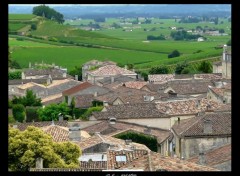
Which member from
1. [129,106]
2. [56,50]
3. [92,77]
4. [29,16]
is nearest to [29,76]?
[92,77]

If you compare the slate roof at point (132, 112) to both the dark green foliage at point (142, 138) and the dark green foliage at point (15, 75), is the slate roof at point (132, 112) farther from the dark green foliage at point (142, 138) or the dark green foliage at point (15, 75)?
the dark green foliage at point (15, 75)

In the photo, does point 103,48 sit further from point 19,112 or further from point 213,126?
point 213,126

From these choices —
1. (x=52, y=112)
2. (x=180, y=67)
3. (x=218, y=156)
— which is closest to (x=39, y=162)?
(x=218, y=156)

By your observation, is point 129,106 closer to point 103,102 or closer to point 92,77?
point 103,102

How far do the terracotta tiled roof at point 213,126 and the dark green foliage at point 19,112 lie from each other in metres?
20.8

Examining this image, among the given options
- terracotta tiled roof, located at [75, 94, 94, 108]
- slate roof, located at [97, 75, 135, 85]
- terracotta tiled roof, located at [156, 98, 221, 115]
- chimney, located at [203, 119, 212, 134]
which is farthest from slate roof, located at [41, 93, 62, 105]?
chimney, located at [203, 119, 212, 134]

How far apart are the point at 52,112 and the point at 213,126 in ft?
69.0

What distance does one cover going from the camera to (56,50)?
360 feet

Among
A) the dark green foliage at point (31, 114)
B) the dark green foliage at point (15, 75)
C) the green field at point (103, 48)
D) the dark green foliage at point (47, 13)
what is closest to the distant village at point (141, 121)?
the dark green foliage at point (15, 75)

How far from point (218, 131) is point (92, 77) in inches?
1837

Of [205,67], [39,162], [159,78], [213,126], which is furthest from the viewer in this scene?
[205,67]

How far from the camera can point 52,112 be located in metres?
51.2

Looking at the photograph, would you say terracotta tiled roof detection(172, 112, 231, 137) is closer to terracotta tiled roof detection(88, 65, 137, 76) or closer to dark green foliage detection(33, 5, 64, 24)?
terracotta tiled roof detection(88, 65, 137, 76)

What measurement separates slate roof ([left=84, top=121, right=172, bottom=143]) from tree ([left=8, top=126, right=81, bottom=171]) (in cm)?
1308
